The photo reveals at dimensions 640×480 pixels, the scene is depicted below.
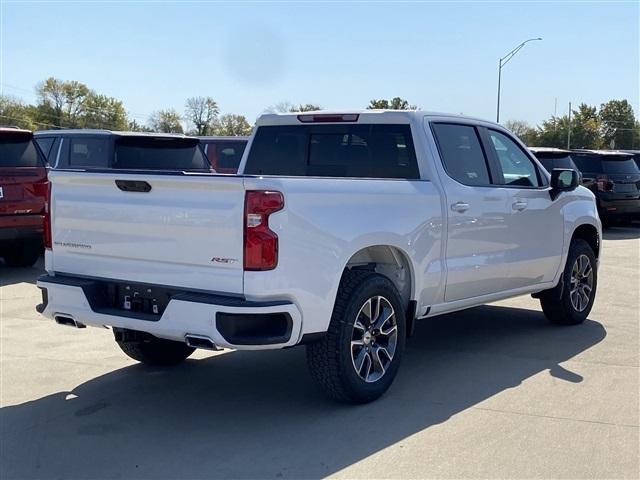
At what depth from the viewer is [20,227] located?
401 inches

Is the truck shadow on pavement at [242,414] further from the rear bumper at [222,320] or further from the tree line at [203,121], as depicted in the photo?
the tree line at [203,121]

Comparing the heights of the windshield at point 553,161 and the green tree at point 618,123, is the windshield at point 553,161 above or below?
below

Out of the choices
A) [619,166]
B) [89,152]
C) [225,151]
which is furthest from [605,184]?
[89,152]

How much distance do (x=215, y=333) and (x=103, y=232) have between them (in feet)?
3.86

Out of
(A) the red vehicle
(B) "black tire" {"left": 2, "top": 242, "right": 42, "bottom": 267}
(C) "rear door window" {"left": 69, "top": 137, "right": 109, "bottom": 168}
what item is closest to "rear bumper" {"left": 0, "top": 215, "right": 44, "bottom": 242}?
(A) the red vehicle

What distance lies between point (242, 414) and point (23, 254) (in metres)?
7.40

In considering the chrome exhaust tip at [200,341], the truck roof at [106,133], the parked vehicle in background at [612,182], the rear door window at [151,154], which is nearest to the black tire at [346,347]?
the chrome exhaust tip at [200,341]

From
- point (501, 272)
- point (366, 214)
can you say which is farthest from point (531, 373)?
point (366, 214)

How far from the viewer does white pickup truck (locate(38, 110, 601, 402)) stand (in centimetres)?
442

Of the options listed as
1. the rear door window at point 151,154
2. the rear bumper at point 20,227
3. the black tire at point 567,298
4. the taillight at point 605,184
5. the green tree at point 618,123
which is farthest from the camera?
the green tree at point 618,123

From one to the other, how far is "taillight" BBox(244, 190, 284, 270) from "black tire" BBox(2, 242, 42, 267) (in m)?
7.82

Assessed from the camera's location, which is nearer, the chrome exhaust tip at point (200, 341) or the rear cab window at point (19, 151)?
the chrome exhaust tip at point (200, 341)

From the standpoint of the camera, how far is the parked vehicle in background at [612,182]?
17.8 meters

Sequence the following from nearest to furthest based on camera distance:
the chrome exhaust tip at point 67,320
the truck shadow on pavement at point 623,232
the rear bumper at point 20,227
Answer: the chrome exhaust tip at point 67,320
the rear bumper at point 20,227
the truck shadow on pavement at point 623,232
